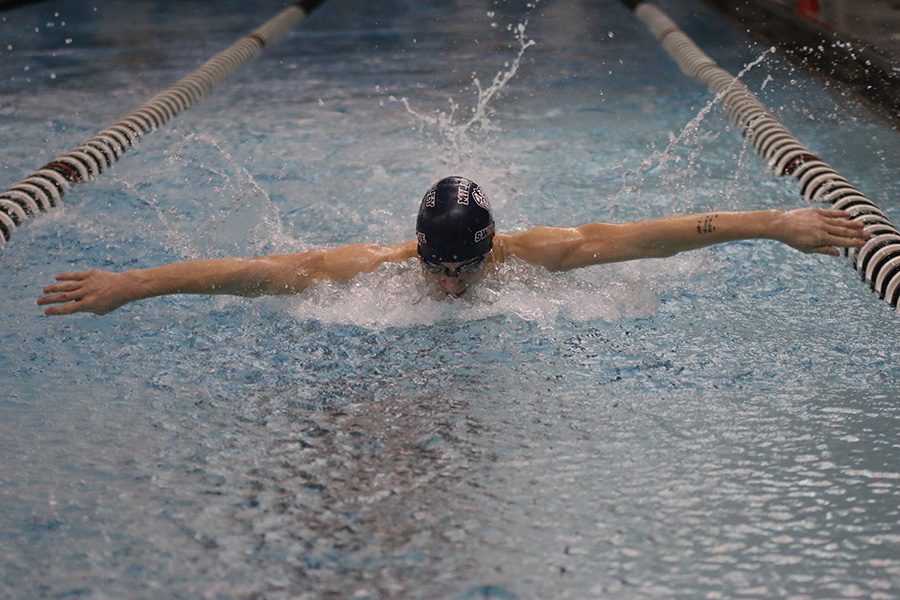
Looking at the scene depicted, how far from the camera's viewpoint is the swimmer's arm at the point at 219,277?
10.1ft

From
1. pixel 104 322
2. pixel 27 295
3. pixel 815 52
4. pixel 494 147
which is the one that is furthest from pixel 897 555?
pixel 815 52

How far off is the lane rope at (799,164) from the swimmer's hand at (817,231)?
1.12 feet

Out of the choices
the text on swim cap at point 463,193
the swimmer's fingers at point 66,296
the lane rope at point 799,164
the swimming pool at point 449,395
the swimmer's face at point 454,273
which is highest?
the text on swim cap at point 463,193

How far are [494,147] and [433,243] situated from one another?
281cm

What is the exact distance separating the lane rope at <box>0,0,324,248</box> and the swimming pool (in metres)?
0.11

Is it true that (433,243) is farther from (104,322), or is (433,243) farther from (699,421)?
(104,322)

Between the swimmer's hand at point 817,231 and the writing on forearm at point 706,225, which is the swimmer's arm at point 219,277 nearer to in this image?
the writing on forearm at point 706,225

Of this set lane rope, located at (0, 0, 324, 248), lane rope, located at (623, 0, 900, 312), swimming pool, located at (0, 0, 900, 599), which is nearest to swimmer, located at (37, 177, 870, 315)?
swimming pool, located at (0, 0, 900, 599)

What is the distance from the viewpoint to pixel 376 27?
1016cm

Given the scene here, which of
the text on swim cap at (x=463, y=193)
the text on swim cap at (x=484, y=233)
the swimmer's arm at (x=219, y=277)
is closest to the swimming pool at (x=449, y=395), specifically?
the swimmer's arm at (x=219, y=277)

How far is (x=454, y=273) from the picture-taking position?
328cm

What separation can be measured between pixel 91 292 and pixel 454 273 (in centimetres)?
119

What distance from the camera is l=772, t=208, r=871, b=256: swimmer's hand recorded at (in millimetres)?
3094

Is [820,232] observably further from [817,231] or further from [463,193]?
[463,193]
